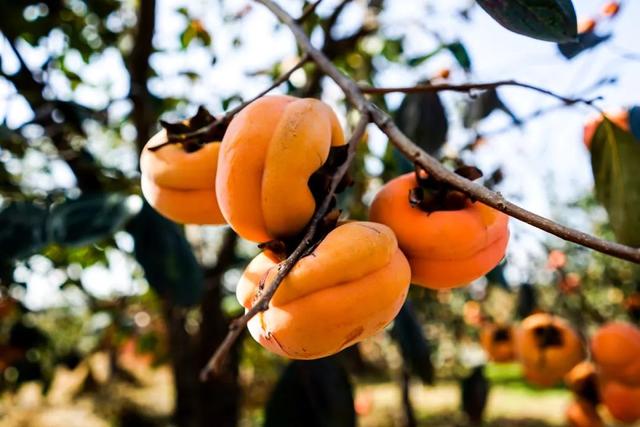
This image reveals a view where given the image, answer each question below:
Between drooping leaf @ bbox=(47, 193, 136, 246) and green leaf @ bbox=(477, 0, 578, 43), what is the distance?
74 cm

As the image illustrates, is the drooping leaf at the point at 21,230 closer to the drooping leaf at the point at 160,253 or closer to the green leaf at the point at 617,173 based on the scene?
the drooping leaf at the point at 160,253

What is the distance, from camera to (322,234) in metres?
0.58

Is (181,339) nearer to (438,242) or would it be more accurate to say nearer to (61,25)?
(61,25)

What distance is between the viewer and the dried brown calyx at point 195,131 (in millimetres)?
715

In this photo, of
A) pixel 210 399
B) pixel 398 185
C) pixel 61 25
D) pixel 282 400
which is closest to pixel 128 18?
pixel 61 25

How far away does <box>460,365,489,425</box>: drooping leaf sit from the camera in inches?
86.3

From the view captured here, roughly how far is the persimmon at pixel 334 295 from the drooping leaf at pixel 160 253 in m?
0.67

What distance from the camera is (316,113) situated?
62 cm

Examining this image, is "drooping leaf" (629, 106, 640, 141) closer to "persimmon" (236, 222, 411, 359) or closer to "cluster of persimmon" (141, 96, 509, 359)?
"cluster of persimmon" (141, 96, 509, 359)

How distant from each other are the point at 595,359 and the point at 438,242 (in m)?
1.37

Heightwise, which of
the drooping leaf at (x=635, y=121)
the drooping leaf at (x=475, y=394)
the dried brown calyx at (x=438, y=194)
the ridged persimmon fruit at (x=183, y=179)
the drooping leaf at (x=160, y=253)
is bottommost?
the drooping leaf at (x=475, y=394)

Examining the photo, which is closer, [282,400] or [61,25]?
[282,400]

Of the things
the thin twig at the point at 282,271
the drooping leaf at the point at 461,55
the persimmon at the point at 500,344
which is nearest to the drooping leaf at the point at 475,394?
the persimmon at the point at 500,344

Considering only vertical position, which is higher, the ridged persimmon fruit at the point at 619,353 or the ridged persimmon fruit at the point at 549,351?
the ridged persimmon fruit at the point at 619,353
